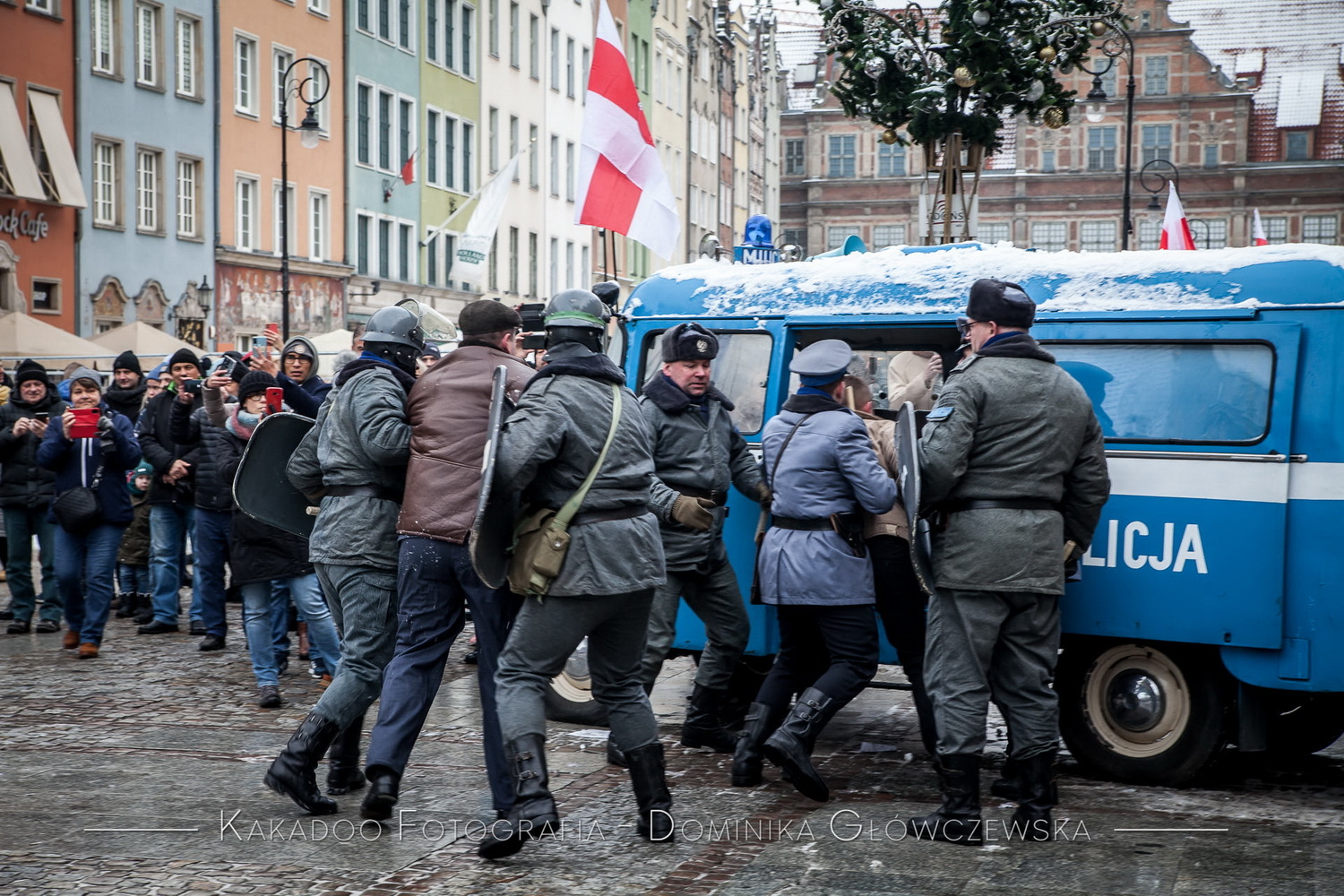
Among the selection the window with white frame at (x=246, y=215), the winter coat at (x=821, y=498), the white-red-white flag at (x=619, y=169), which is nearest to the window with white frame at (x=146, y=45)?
the window with white frame at (x=246, y=215)

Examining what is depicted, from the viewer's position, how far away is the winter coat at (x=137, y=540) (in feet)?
42.8

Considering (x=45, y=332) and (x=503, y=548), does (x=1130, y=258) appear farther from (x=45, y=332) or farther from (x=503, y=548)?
(x=45, y=332)

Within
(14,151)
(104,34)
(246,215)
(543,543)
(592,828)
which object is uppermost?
(104,34)

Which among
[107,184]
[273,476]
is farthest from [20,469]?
[107,184]

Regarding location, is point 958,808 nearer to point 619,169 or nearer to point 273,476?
point 273,476

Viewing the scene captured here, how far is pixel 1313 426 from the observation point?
7051 mm

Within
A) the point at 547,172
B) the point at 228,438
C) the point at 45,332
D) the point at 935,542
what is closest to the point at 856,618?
the point at 935,542

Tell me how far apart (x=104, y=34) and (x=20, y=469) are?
72.8 ft

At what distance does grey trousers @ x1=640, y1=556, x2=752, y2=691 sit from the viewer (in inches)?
311

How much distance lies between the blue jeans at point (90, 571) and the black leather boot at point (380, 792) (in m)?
5.25

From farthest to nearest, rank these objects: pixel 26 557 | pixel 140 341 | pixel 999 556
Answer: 1. pixel 140 341
2. pixel 26 557
3. pixel 999 556

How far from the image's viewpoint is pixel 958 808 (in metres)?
6.37

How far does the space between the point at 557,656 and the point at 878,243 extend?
7118cm

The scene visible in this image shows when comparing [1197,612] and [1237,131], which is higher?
[1237,131]
